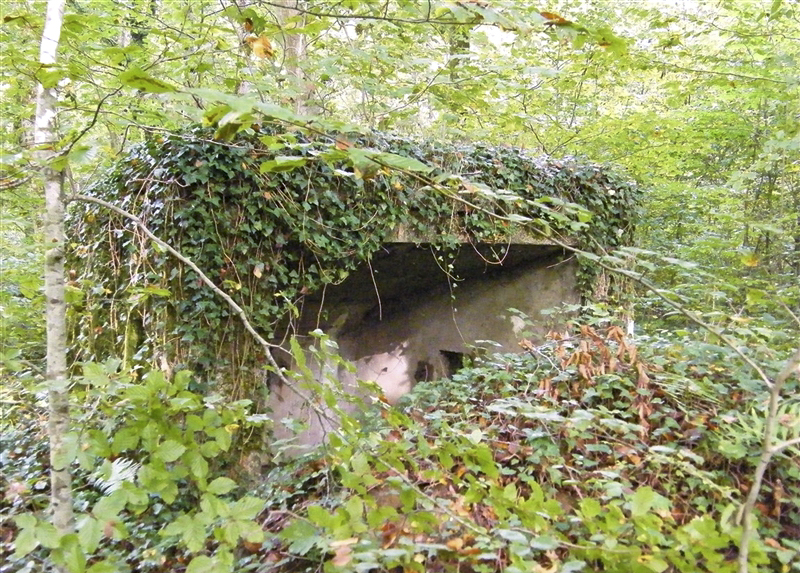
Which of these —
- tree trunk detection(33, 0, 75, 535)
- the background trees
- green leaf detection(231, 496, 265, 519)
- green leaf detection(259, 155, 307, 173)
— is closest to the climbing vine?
the background trees

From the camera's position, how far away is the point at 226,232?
13.1 feet

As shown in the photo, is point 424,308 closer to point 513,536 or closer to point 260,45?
point 260,45

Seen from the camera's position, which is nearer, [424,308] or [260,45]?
[260,45]

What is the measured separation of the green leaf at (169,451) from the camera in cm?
170

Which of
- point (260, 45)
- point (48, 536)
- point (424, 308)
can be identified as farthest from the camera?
point (424, 308)

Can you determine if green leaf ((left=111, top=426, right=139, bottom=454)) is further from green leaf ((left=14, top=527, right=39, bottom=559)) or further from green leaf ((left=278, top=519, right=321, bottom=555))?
green leaf ((left=278, top=519, right=321, bottom=555))

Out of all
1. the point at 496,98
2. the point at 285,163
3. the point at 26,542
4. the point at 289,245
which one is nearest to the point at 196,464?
the point at 26,542

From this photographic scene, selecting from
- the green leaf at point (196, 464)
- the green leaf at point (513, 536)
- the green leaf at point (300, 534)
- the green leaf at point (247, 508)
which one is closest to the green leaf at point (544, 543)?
the green leaf at point (513, 536)

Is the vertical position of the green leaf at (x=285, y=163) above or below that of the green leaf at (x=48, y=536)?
above

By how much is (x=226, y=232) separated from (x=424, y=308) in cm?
339

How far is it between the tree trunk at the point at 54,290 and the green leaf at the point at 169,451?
395 mm

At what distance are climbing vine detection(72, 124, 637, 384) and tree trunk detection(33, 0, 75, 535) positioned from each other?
1.45m

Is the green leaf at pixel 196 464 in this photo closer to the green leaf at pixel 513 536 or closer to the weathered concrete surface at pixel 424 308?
the green leaf at pixel 513 536

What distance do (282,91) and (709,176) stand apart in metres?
7.15
